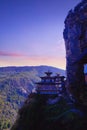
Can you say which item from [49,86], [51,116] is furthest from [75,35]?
[51,116]

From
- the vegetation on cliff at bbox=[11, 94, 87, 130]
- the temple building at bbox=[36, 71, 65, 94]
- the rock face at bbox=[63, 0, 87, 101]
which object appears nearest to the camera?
the vegetation on cliff at bbox=[11, 94, 87, 130]

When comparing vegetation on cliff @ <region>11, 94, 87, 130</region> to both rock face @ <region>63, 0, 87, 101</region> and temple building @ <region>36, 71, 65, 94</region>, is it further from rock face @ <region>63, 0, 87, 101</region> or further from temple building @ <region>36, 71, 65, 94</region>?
rock face @ <region>63, 0, 87, 101</region>

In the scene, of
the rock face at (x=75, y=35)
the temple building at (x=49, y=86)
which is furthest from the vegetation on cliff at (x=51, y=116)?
the rock face at (x=75, y=35)

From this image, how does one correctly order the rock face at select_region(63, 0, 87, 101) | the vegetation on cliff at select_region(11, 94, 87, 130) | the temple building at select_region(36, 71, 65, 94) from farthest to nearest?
the temple building at select_region(36, 71, 65, 94)
the rock face at select_region(63, 0, 87, 101)
the vegetation on cliff at select_region(11, 94, 87, 130)

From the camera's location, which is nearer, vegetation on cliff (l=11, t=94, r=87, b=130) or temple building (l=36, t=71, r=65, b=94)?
vegetation on cliff (l=11, t=94, r=87, b=130)

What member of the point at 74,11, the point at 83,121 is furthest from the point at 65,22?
the point at 83,121

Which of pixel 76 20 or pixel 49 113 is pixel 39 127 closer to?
pixel 49 113

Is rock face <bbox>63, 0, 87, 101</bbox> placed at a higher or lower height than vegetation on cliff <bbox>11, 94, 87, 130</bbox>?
higher

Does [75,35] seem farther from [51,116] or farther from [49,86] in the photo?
[51,116]

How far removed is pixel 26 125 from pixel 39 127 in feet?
16.7

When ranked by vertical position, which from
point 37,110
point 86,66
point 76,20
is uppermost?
point 76,20

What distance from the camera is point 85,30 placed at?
137 ft

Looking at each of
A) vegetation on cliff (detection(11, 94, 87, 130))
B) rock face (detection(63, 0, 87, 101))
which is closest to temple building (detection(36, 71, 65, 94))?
vegetation on cliff (detection(11, 94, 87, 130))

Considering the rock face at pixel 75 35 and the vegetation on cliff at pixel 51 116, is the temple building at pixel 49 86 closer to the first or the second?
the vegetation on cliff at pixel 51 116
